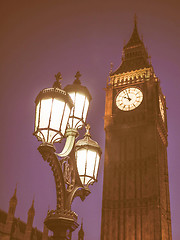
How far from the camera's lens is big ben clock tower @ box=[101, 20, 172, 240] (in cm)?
2978

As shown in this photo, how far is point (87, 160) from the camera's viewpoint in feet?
19.0

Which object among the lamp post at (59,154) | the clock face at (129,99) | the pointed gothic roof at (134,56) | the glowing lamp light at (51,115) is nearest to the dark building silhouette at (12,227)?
the clock face at (129,99)

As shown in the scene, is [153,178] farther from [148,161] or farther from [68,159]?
[68,159]

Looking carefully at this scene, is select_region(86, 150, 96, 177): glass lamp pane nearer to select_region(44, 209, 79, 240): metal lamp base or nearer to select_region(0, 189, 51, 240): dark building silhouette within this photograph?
select_region(44, 209, 79, 240): metal lamp base

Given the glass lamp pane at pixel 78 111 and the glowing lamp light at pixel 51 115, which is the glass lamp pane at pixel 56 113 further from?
the glass lamp pane at pixel 78 111

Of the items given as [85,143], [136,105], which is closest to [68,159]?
[85,143]

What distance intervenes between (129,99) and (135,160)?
6.87m

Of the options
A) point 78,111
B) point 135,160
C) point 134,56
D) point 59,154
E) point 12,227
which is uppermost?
point 134,56

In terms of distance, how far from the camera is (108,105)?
36.8 m

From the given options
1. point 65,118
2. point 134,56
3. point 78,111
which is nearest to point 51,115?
point 65,118

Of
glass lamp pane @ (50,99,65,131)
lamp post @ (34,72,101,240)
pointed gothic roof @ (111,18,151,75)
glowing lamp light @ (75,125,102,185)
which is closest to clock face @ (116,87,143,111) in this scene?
pointed gothic roof @ (111,18,151,75)

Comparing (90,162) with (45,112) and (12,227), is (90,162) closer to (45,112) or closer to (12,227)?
(45,112)

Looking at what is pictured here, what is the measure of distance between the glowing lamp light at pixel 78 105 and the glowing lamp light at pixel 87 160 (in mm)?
448

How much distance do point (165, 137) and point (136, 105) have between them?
5.98 meters
